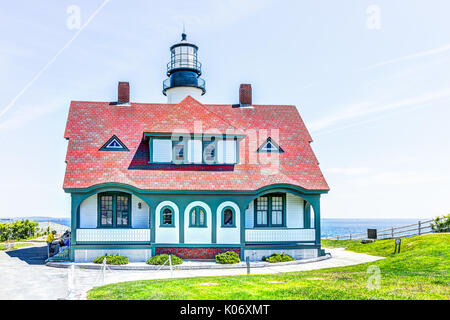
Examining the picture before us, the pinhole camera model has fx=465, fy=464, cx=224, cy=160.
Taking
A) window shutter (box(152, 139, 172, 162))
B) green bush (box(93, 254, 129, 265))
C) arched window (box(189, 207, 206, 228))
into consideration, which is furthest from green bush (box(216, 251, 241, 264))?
window shutter (box(152, 139, 172, 162))

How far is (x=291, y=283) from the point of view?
47.4 feet

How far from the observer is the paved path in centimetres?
1421

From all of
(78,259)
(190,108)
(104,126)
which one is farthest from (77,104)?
(78,259)

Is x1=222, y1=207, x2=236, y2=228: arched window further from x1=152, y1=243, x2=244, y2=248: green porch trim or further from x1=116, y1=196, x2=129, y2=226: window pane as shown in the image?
x1=116, y1=196, x2=129, y2=226: window pane

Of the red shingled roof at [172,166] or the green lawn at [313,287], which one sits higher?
the red shingled roof at [172,166]

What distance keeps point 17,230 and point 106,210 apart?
50.8ft

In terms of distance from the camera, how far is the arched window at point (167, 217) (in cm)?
2352

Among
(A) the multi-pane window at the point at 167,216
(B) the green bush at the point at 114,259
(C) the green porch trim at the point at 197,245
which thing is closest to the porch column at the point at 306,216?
(C) the green porch trim at the point at 197,245

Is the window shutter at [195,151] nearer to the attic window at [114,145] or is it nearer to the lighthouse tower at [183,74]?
the attic window at [114,145]

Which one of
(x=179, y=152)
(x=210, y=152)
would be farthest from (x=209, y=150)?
(x=179, y=152)

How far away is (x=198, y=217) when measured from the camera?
2386cm

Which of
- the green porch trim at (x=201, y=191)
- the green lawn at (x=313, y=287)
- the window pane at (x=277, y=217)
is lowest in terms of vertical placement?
the green lawn at (x=313, y=287)

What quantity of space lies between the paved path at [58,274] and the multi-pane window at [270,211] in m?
3.33

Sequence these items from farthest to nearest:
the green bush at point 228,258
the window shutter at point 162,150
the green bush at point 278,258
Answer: the window shutter at point 162,150
the green bush at point 278,258
the green bush at point 228,258
